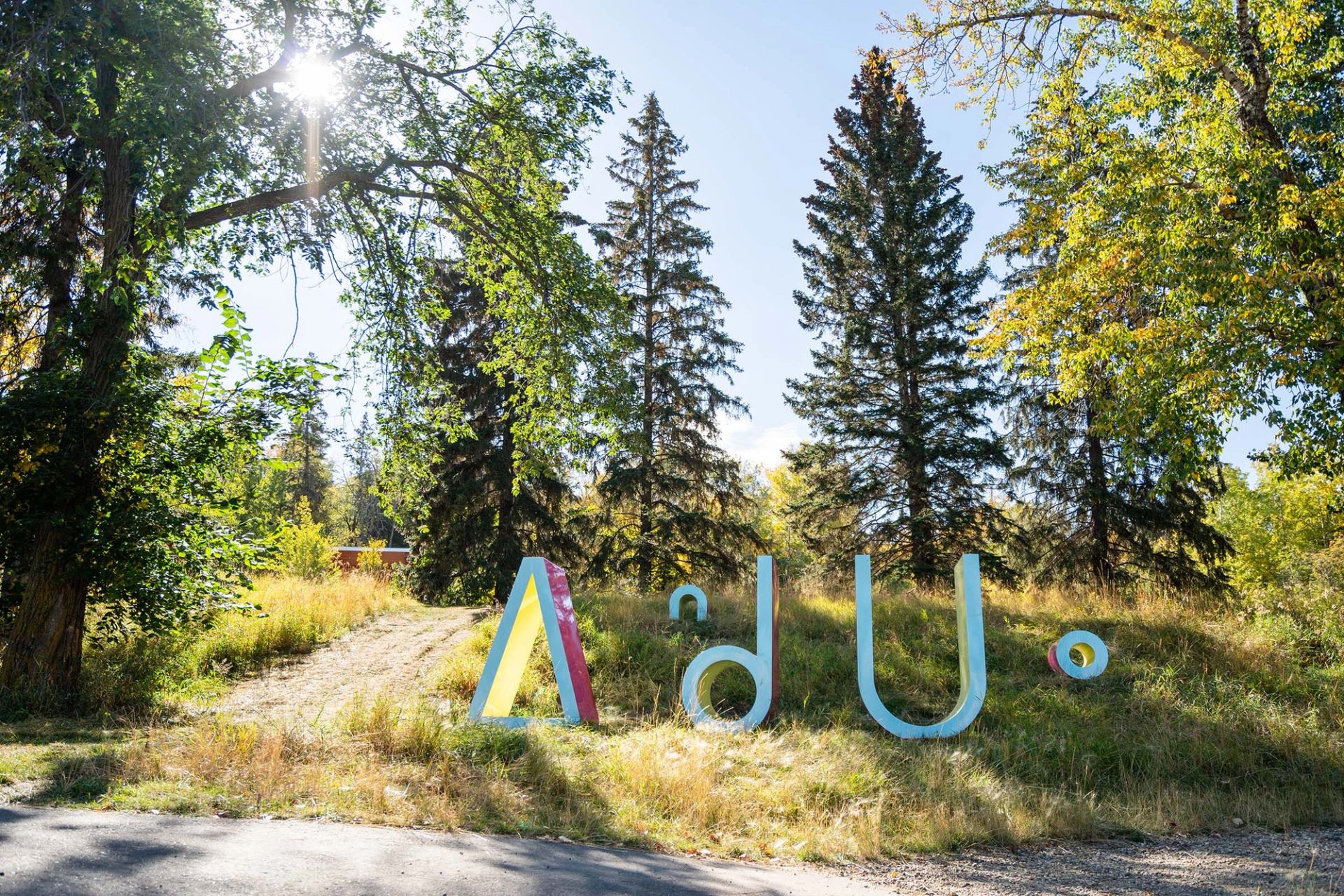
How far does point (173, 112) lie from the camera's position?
8070mm

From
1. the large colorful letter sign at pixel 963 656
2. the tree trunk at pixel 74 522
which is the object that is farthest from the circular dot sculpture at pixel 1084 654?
the tree trunk at pixel 74 522

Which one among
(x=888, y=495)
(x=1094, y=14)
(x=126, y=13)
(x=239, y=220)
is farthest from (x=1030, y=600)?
(x=126, y=13)

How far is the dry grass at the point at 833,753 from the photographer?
5.43 m

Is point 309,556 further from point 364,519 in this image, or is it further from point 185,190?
point 364,519

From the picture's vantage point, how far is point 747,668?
8781 mm

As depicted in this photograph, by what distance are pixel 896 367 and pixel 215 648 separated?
1469cm

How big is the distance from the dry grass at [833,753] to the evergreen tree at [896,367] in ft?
16.9

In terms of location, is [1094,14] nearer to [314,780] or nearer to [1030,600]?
[1030,600]

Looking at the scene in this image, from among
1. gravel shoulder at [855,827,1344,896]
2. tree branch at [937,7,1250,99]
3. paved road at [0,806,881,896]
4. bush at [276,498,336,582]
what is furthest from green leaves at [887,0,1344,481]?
bush at [276,498,336,582]

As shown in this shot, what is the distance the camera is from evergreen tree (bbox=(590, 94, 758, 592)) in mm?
20906

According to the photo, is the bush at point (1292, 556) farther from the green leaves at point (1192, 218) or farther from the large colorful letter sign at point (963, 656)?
the large colorful letter sign at point (963, 656)

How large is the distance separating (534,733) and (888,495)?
12.7 m

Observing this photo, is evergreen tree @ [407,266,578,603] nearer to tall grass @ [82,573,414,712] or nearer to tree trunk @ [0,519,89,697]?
tall grass @ [82,573,414,712]

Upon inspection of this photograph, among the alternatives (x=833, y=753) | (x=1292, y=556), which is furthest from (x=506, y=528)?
(x=1292, y=556)
